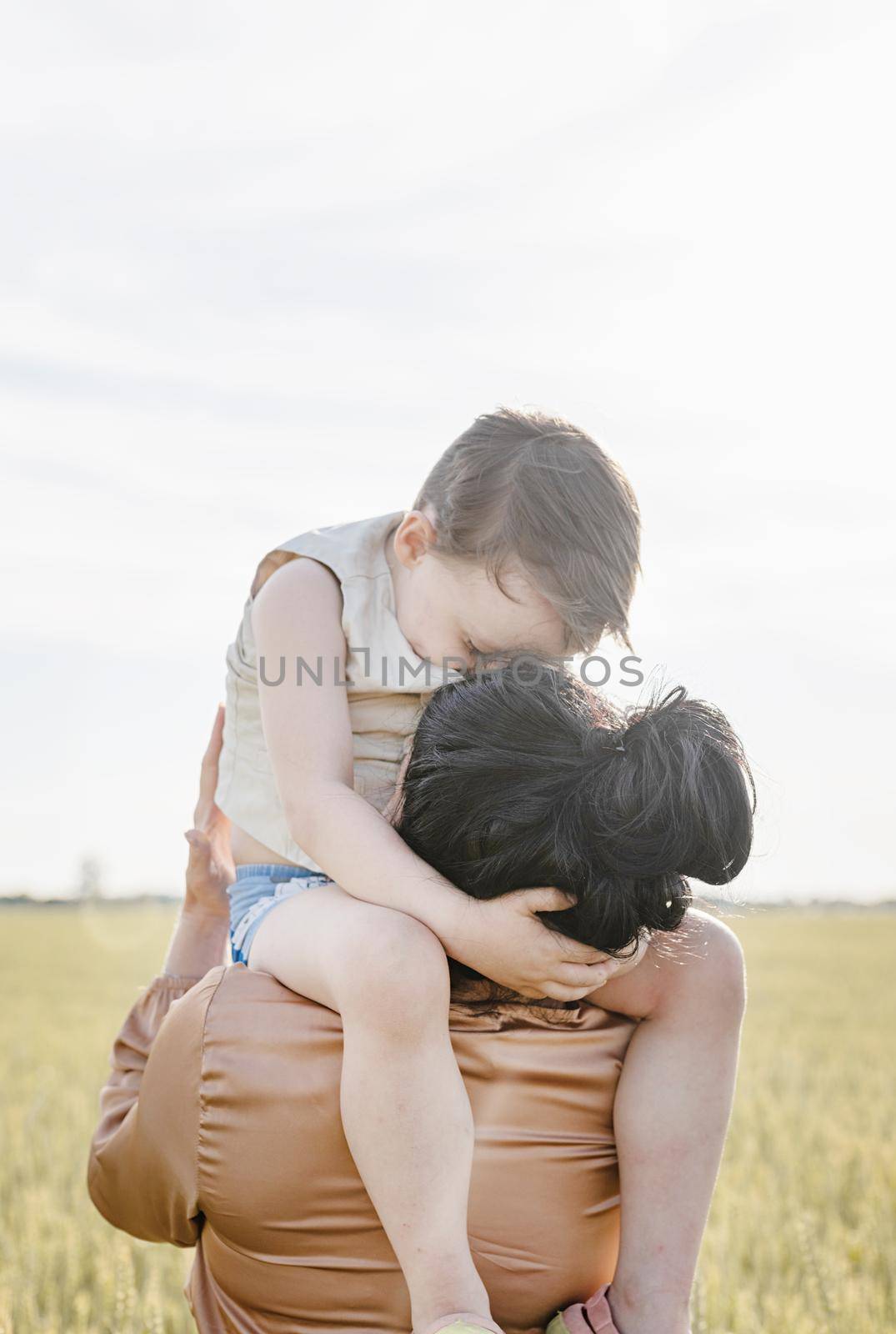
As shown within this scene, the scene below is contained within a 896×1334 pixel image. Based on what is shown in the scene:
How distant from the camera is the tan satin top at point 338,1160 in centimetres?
231

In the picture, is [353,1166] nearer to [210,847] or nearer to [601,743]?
[601,743]

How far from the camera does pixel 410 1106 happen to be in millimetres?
2162

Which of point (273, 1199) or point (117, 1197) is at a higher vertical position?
point (273, 1199)

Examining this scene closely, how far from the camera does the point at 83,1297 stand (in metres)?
3.87

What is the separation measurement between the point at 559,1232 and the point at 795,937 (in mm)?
27953

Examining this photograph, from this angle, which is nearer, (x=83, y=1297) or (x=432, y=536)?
(x=432, y=536)

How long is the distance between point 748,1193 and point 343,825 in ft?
12.8

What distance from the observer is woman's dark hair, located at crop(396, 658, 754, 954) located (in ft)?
7.16

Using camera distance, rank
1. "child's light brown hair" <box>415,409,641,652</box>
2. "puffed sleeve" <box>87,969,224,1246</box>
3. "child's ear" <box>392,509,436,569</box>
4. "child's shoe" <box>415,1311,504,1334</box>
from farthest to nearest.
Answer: "child's ear" <box>392,509,436,569</box>, "child's light brown hair" <box>415,409,641,652</box>, "puffed sleeve" <box>87,969,224,1246</box>, "child's shoe" <box>415,1311,504,1334</box>

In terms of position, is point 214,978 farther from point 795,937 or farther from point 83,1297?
point 795,937

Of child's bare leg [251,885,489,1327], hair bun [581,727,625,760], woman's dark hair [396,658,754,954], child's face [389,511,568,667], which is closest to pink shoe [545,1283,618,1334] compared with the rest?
child's bare leg [251,885,489,1327]

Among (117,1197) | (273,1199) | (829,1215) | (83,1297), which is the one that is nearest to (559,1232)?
(273,1199)

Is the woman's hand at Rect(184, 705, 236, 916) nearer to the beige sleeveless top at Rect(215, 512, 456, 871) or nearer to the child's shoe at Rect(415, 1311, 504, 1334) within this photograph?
the beige sleeveless top at Rect(215, 512, 456, 871)

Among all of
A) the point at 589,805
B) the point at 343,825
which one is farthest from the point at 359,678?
the point at 589,805
